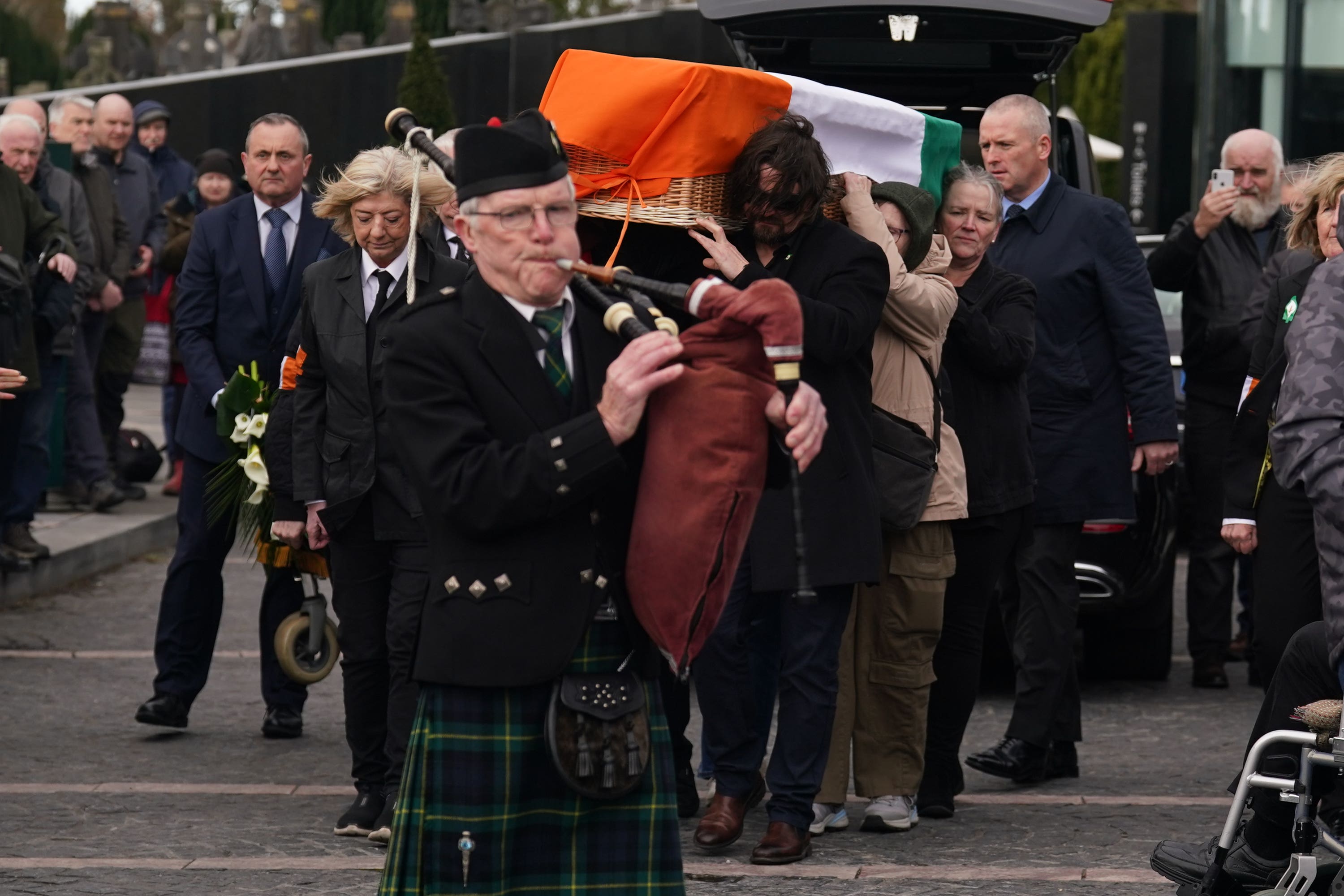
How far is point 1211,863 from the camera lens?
4.74 metres

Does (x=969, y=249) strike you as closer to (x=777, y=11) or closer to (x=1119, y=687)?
(x=777, y=11)

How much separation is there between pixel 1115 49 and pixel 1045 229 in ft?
109

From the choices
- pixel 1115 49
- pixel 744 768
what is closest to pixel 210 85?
pixel 1115 49

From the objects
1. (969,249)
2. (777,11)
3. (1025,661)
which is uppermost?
(777,11)

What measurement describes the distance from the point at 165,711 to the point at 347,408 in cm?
181

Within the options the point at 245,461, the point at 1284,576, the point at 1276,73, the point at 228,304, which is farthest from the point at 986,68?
the point at 1276,73

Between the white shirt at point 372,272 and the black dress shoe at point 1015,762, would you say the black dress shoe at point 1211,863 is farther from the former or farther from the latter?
the white shirt at point 372,272

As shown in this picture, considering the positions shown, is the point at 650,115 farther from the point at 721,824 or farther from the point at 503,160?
the point at 721,824

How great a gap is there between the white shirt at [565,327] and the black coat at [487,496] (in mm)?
12

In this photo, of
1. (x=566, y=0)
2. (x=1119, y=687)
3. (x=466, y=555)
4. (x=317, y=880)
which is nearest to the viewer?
(x=466, y=555)

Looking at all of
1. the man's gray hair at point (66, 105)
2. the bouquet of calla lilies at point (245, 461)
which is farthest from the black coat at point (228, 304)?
the man's gray hair at point (66, 105)

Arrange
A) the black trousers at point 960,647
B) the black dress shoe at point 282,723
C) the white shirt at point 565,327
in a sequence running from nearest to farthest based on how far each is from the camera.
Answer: the white shirt at point 565,327 → the black trousers at point 960,647 → the black dress shoe at point 282,723

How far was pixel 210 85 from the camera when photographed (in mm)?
27641

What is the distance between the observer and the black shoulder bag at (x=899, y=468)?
579 cm
